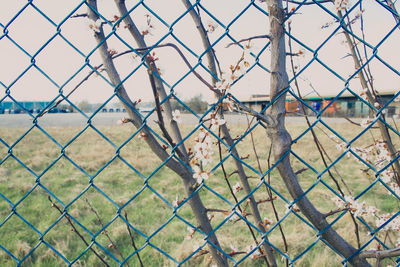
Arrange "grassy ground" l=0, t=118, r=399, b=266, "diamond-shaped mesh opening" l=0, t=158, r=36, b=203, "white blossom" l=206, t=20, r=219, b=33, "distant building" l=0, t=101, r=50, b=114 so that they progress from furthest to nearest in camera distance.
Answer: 1. "diamond-shaped mesh opening" l=0, t=158, r=36, b=203
2. "grassy ground" l=0, t=118, r=399, b=266
3. "white blossom" l=206, t=20, r=219, b=33
4. "distant building" l=0, t=101, r=50, b=114

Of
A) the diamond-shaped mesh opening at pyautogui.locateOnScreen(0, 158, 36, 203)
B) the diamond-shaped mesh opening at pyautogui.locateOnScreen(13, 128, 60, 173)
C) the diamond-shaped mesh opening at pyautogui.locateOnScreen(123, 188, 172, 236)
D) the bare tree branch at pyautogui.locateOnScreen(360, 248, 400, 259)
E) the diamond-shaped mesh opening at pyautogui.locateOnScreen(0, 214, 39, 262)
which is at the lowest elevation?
the diamond-shaped mesh opening at pyautogui.locateOnScreen(123, 188, 172, 236)

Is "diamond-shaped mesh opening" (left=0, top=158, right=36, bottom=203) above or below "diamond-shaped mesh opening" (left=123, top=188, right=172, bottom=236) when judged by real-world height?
above

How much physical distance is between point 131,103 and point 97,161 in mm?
6201

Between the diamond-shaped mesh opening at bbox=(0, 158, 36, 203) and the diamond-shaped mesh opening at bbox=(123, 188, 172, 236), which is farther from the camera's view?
the diamond-shaped mesh opening at bbox=(0, 158, 36, 203)

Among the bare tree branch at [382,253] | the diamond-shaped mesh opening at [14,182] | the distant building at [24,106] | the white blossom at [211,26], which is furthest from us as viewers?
the diamond-shaped mesh opening at [14,182]

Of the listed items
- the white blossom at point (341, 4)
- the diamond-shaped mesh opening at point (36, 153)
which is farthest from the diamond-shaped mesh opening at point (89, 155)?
the white blossom at point (341, 4)

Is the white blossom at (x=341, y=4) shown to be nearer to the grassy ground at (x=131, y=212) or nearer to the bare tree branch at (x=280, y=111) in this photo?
the bare tree branch at (x=280, y=111)

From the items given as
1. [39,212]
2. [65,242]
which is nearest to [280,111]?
[65,242]

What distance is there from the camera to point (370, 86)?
1.43 metres

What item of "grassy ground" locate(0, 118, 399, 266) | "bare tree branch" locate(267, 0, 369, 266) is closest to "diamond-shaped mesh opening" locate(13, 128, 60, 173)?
"grassy ground" locate(0, 118, 399, 266)

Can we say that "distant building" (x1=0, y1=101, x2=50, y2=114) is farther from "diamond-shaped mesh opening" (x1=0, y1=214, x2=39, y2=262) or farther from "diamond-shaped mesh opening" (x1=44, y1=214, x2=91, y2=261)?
"diamond-shaped mesh opening" (x1=0, y1=214, x2=39, y2=262)

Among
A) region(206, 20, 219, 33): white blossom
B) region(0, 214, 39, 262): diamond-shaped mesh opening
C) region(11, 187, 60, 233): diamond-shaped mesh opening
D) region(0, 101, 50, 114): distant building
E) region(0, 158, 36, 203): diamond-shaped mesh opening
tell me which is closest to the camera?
region(0, 101, 50, 114): distant building

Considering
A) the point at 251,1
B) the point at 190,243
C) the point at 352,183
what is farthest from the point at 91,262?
the point at 352,183

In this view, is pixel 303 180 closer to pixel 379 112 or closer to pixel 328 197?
pixel 328 197
